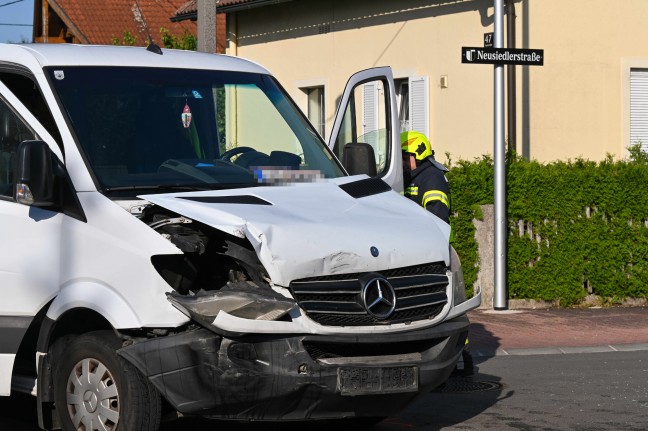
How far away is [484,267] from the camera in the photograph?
53.6 feet

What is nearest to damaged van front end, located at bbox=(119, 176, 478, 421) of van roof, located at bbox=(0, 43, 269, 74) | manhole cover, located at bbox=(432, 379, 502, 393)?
van roof, located at bbox=(0, 43, 269, 74)

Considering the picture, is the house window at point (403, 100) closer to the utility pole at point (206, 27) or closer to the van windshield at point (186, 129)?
the utility pole at point (206, 27)

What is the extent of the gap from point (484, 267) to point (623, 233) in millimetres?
1790

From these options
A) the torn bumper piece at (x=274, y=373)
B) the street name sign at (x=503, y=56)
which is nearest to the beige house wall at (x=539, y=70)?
the street name sign at (x=503, y=56)

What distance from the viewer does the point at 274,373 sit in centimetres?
680

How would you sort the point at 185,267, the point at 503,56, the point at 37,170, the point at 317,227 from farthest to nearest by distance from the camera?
the point at 503,56 < the point at 37,170 < the point at 317,227 < the point at 185,267

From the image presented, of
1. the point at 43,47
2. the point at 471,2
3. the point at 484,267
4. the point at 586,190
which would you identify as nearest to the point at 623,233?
the point at 586,190

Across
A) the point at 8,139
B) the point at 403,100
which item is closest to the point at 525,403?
the point at 8,139

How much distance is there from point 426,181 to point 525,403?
2064 mm

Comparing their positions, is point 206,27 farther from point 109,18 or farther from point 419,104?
point 109,18

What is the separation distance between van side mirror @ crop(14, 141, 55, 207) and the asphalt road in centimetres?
204

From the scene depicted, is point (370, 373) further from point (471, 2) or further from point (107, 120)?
point (471, 2)

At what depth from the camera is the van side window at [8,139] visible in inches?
314

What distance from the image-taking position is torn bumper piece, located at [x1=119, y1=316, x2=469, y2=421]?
6.77 metres
